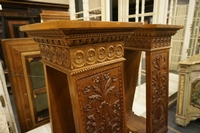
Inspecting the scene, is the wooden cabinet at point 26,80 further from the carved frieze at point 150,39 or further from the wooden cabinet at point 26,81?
the carved frieze at point 150,39

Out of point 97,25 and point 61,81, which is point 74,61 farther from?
point 61,81

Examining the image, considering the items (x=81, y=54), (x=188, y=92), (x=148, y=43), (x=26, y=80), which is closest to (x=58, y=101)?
(x=81, y=54)

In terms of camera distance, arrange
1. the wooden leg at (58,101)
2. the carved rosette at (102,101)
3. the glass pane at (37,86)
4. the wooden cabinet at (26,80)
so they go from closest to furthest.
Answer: the carved rosette at (102,101), the wooden leg at (58,101), the wooden cabinet at (26,80), the glass pane at (37,86)

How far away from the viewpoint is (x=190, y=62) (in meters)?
1.52

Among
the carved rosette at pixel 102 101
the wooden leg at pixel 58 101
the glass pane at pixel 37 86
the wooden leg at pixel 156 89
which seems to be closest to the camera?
the carved rosette at pixel 102 101

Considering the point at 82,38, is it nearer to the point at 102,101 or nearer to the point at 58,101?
the point at 102,101

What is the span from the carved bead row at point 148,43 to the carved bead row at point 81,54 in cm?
30

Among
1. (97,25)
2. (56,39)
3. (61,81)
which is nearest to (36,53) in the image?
(61,81)

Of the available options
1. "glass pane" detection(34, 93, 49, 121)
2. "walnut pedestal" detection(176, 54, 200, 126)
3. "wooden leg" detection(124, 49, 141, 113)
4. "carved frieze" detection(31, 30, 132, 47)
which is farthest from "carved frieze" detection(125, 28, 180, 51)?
"glass pane" detection(34, 93, 49, 121)

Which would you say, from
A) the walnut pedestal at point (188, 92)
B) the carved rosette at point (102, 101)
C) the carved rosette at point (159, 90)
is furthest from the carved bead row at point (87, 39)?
the walnut pedestal at point (188, 92)

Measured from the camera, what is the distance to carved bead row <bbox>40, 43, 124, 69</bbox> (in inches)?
20.2

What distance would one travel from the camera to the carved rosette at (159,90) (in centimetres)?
96

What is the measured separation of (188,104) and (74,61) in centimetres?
172

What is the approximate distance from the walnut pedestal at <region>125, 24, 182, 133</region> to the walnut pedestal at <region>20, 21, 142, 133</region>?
294 millimetres
